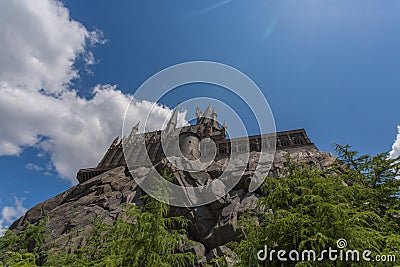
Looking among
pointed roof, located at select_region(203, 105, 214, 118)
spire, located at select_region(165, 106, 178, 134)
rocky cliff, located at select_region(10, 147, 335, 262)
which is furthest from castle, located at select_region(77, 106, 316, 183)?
pointed roof, located at select_region(203, 105, 214, 118)

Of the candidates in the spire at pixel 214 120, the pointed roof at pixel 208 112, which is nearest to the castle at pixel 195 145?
the spire at pixel 214 120

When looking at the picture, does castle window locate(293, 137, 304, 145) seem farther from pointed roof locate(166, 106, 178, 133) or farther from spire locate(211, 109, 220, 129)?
pointed roof locate(166, 106, 178, 133)

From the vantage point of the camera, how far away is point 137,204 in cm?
2569

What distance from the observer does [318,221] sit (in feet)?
18.3

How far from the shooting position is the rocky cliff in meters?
19.6

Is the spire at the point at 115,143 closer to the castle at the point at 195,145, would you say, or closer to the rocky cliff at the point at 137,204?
the castle at the point at 195,145

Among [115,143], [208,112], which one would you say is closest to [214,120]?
[208,112]

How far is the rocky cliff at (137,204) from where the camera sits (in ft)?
64.3

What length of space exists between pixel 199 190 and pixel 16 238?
58.1 ft

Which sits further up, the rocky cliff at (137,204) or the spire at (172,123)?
the spire at (172,123)

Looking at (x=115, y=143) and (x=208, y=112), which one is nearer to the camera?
(x=115, y=143)

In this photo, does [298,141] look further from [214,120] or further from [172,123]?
[172,123]

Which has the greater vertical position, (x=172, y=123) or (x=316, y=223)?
(x=172, y=123)

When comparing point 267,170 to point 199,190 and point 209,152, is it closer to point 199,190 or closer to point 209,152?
point 199,190
